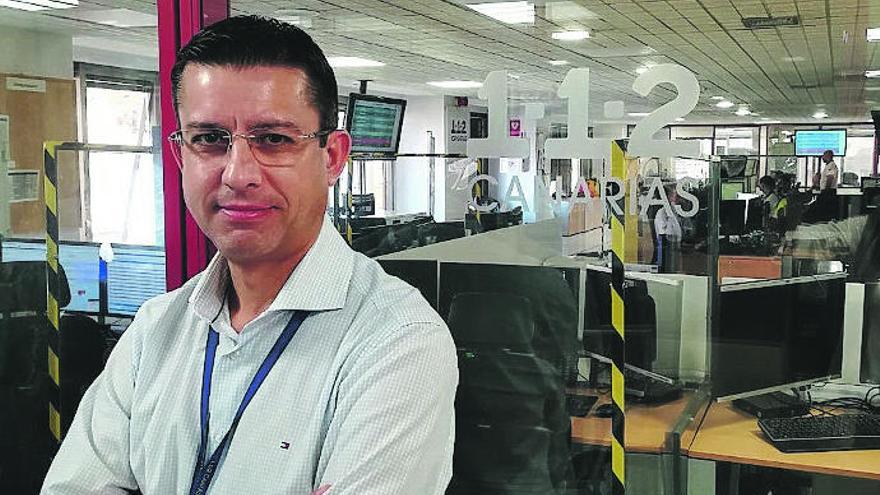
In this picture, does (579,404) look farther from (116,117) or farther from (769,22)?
(769,22)

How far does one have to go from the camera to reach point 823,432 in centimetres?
258

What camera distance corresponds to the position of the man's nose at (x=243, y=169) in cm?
120

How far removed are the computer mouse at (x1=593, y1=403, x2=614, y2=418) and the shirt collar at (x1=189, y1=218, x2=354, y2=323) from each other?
1733 millimetres

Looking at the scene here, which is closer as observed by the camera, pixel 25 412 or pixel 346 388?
pixel 346 388

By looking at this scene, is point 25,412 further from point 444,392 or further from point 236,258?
point 444,392

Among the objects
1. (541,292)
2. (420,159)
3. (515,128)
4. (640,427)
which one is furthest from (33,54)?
(640,427)

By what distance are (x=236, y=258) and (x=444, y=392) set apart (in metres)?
0.36

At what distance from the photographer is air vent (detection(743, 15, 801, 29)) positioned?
13.6 feet

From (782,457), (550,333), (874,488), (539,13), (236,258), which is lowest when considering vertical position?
(874,488)

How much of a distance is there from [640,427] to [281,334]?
179 centimetres

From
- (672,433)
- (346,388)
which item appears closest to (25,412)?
(672,433)

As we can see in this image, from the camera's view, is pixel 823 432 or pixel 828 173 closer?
pixel 823 432

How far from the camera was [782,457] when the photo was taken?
2475 mm

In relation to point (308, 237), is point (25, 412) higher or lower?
lower
